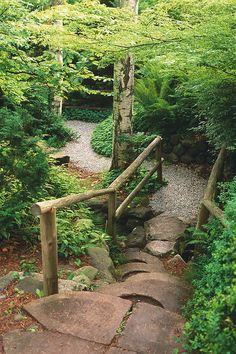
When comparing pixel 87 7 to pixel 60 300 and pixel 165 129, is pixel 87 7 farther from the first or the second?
pixel 165 129

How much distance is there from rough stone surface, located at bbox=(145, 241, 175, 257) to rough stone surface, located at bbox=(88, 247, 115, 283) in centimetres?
114

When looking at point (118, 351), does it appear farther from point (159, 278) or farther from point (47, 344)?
point (159, 278)

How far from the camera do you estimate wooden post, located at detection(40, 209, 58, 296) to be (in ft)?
10.2

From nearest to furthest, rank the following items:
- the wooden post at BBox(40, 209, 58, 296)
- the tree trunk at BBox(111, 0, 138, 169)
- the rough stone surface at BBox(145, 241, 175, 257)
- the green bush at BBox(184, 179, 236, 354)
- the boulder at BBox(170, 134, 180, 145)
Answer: the green bush at BBox(184, 179, 236, 354) < the wooden post at BBox(40, 209, 58, 296) < the rough stone surface at BBox(145, 241, 175, 257) < the tree trunk at BBox(111, 0, 138, 169) < the boulder at BBox(170, 134, 180, 145)

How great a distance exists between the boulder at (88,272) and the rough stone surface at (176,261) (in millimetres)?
1560

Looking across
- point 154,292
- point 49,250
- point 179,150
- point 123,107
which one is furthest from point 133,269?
point 179,150

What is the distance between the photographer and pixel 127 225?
718 cm

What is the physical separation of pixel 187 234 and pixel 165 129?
15.0 ft

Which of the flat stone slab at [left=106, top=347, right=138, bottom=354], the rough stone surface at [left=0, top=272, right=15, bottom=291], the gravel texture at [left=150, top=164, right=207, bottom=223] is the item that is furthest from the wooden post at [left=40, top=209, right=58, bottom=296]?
the gravel texture at [left=150, top=164, right=207, bottom=223]

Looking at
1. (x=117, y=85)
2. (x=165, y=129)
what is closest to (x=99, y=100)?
(x=165, y=129)

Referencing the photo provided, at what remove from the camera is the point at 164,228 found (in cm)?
643

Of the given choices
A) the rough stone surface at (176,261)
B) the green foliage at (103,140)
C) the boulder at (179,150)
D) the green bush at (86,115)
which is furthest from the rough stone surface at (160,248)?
the green bush at (86,115)

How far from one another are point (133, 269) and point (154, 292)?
4.45 ft

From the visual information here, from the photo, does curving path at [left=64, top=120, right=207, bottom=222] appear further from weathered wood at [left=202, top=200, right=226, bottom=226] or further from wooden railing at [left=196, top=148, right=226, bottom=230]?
weathered wood at [left=202, top=200, right=226, bottom=226]
